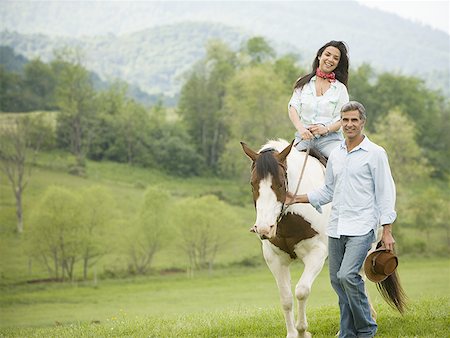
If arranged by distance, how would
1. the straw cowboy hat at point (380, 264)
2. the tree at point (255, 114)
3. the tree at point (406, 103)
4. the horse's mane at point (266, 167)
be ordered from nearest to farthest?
the straw cowboy hat at point (380, 264) → the horse's mane at point (266, 167) → the tree at point (255, 114) → the tree at point (406, 103)

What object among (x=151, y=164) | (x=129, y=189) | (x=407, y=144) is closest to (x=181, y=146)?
(x=151, y=164)

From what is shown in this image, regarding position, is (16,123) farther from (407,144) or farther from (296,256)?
(296,256)

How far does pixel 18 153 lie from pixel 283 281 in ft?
223

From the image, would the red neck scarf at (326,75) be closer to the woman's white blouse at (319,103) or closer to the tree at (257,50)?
the woman's white blouse at (319,103)

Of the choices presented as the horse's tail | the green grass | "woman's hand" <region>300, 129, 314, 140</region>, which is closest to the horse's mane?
"woman's hand" <region>300, 129, 314, 140</region>

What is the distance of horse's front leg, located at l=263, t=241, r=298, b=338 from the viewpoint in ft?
25.6

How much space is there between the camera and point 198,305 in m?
36.8

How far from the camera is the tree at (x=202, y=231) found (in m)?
56.6

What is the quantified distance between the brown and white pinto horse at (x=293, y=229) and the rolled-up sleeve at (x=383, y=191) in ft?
3.67

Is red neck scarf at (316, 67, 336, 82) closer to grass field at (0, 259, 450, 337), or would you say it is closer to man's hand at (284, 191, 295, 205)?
man's hand at (284, 191, 295, 205)

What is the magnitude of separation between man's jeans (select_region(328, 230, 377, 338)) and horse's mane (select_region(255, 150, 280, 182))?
99 centimetres

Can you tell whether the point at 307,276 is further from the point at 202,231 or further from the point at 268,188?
the point at 202,231

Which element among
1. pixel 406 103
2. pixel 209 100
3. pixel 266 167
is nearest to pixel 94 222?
pixel 209 100

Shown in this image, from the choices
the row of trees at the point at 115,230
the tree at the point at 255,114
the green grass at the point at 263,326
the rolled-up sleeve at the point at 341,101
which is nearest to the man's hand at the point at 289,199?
the rolled-up sleeve at the point at 341,101
